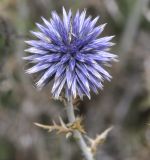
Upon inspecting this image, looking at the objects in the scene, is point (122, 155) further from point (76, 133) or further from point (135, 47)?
point (76, 133)

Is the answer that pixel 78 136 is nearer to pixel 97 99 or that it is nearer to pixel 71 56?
pixel 71 56

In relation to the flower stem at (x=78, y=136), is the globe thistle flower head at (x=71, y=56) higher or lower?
higher

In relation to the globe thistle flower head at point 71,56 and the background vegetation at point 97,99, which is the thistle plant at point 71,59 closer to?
the globe thistle flower head at point 71,56

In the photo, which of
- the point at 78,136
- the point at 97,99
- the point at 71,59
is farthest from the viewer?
the point at 97,99

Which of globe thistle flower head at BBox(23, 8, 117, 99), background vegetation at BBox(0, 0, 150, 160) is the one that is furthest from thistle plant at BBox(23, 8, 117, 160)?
background vegetation at BBox(0, 0, 150, 160)

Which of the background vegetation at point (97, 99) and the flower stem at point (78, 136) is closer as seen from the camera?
the flower stem at point (78, 136)

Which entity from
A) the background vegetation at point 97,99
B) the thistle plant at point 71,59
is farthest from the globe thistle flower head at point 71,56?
the background vegetation at point 97,99

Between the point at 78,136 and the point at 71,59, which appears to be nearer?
the point at 71,59

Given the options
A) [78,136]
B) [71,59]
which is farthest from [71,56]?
[78,136]

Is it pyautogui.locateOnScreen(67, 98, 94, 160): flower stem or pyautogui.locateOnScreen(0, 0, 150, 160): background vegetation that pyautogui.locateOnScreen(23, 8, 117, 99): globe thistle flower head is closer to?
pyautogui.locateOnScreen(67, 98, 94, 160): flower stem
